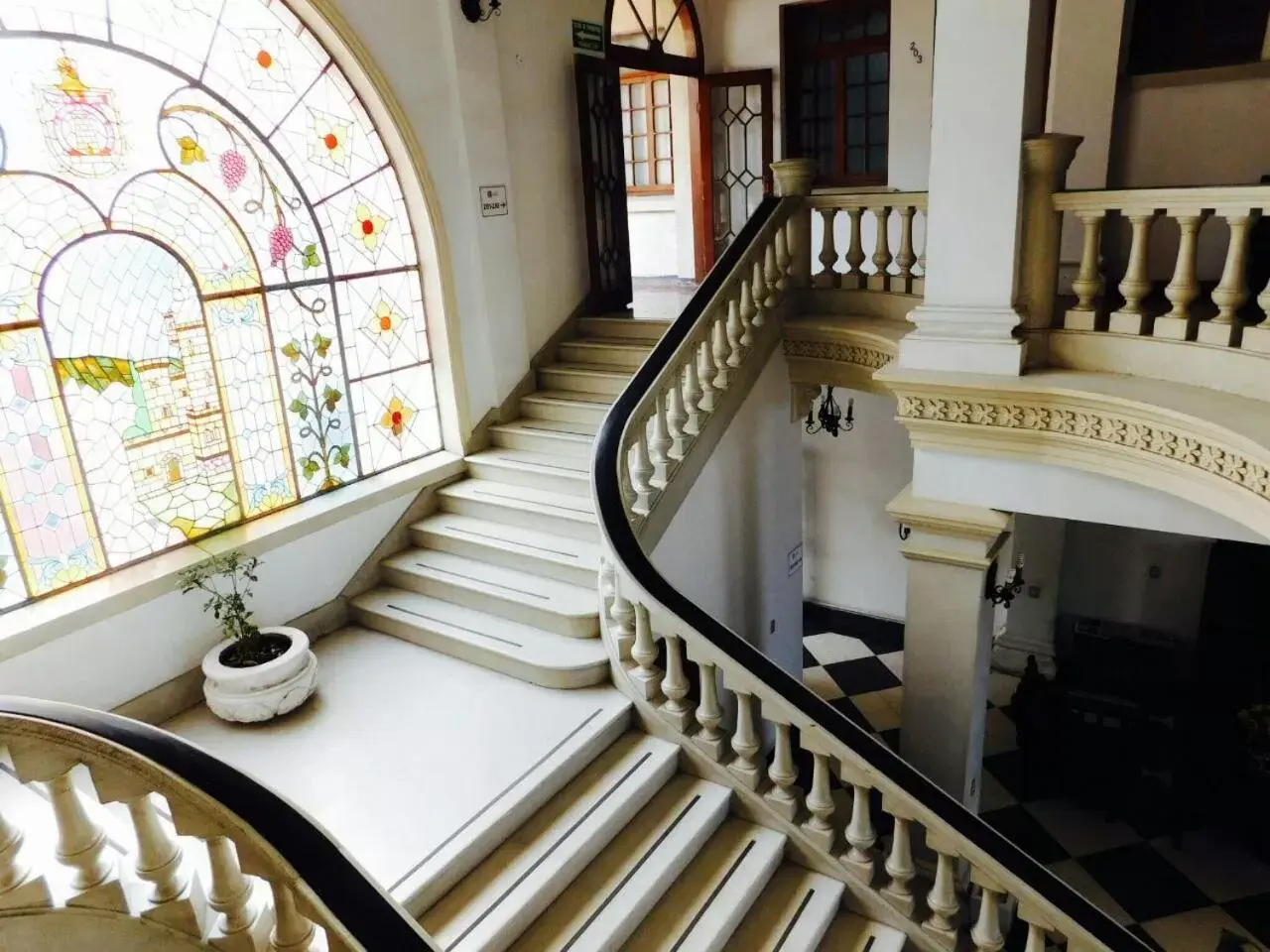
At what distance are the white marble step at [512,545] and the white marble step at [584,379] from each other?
148 centimetres

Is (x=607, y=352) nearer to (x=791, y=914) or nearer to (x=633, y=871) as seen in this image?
(x=633, y=871)

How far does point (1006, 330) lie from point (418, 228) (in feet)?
13.1

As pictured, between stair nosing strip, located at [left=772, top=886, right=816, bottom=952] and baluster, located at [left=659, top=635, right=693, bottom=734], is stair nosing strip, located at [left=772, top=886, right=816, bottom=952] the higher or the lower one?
the lower one

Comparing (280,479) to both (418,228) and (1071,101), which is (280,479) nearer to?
(418,228)

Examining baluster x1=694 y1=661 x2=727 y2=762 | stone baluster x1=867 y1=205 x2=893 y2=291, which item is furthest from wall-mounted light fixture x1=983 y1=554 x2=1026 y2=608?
stone baluster x1=867 y1=205 x2=893 y2=291

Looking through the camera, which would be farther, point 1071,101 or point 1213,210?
point 1071,101

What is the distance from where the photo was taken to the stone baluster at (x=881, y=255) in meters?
6.02

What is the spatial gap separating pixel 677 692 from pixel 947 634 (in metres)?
1.72

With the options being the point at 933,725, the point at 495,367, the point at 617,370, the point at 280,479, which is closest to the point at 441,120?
the point at 495,367

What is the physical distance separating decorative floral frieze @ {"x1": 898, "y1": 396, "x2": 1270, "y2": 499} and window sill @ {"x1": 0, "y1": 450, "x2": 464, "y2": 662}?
3.42 meters

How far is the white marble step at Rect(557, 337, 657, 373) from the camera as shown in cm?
732

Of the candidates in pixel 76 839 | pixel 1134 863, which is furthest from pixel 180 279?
pixel 1134 863

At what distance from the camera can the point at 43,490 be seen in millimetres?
4637

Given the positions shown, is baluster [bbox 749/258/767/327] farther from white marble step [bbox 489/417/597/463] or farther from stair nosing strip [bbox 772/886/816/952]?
stair nosing strip [bbox 772/886/816/952]
